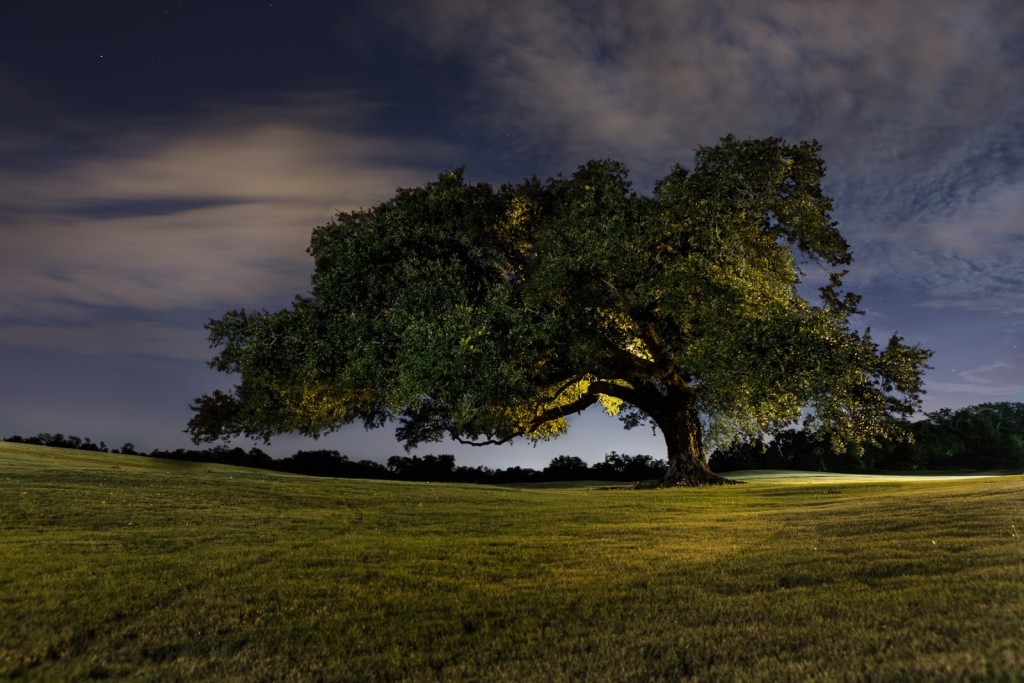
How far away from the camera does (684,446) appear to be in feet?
115

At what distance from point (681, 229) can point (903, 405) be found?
388 inches

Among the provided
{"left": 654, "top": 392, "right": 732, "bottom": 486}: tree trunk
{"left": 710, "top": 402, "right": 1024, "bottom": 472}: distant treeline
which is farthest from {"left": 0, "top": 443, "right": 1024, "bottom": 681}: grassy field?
{"left": 710, "top": 402, "right": 1024, "bottom": 472}: distant treeline

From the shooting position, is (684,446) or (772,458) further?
Result: (772,458)

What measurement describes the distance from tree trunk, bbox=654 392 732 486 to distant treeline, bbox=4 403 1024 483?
2.84 m

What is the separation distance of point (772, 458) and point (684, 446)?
37492 millimetres

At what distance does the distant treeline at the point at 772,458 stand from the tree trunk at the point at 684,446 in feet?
9.31

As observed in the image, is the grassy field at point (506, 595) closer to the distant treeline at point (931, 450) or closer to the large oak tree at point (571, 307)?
the large oak tree at point (571, 307)

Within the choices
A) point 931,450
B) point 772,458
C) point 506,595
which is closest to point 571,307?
point 506,595

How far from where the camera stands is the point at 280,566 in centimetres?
1193

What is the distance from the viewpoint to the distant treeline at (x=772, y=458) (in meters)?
45.4

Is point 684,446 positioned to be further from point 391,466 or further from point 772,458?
point 772,458

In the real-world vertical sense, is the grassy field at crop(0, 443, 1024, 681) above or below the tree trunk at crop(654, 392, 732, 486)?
below

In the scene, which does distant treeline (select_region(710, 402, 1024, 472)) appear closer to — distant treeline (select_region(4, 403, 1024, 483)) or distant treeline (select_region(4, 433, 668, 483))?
distant treeline (select_region(4, 403, 1024, 483))

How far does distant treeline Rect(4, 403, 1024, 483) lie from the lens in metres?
45.4
